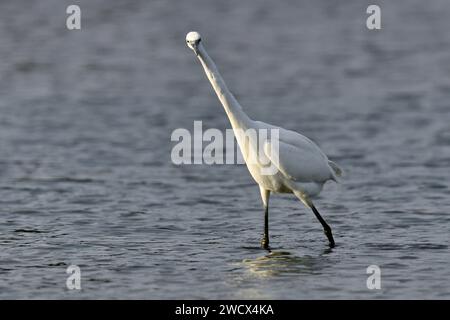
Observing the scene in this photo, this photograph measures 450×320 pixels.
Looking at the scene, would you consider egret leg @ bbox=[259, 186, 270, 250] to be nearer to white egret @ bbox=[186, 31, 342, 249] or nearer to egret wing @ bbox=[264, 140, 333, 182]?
white egret @ bbox=[186, 31, 342, 249]

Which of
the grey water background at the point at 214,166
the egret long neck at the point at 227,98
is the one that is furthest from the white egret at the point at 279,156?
the grey water background at the point at 214,166

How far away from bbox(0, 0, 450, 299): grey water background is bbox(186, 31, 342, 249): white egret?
0.80 metres

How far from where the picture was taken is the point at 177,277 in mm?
11766

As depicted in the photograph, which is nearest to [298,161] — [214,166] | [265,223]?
[265,223]

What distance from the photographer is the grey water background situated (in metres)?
12.1

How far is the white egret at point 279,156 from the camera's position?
A: 491 inches

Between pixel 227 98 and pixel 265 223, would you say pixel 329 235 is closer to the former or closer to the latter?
pixel 265 223

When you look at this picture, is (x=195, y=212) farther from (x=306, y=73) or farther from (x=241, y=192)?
(x=306, y=73)

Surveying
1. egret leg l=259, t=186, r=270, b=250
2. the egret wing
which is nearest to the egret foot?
the egret wing

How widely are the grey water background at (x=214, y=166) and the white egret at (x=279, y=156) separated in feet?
2.64

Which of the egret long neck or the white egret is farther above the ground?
the egret long neck

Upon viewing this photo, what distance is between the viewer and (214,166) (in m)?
18.5

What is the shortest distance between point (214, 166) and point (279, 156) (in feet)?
19.8
